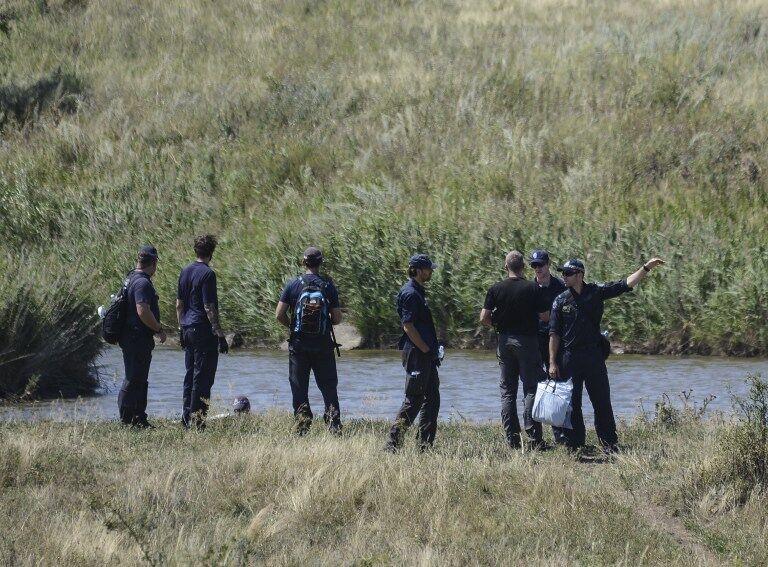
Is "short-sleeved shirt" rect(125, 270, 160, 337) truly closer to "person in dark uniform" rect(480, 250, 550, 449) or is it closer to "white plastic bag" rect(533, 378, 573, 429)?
"person in dark uniform" rect(480, 250, 550, 449)

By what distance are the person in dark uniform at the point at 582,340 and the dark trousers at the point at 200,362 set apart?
321 centimetres

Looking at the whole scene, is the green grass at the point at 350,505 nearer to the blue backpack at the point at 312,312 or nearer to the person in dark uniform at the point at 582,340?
the person in dark uniform at the point at 582,340

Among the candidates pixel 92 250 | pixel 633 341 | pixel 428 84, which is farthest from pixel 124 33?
pixel 633 341

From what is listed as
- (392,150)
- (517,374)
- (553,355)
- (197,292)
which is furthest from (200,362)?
(392,150)

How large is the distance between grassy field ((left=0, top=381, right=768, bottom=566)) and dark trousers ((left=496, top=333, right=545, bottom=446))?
40 centimetres

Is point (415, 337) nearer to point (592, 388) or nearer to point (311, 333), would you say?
point (311, 333)

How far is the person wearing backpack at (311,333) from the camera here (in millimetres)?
11422

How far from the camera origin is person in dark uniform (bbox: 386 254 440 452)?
34.8 feet

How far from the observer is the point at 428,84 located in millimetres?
33875

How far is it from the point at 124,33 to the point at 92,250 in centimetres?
1675

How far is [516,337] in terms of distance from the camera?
11273 millimetres

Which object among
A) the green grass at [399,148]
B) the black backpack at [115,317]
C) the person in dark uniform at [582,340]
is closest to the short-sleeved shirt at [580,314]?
the person in dark uniform at [582,340]

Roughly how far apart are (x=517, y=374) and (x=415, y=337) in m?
1.38

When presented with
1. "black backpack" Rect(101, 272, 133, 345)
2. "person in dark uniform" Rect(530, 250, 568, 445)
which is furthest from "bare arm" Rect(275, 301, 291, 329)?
"person in dark uniform" Rect(530, 250, 568, 445)
